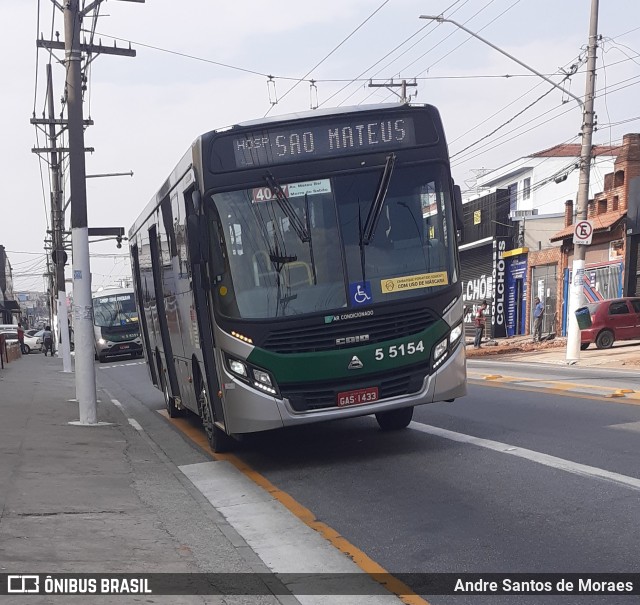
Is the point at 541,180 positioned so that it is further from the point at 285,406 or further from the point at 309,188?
the point at 285,406

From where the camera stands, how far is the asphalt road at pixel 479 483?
19.6 feet

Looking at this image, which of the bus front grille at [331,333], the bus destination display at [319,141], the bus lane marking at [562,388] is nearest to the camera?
the bus front grille at [331,333]

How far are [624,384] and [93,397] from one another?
939cm

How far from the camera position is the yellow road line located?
550cm

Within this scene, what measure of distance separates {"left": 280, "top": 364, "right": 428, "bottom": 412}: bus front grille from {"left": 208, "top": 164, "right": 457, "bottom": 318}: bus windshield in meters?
0.76

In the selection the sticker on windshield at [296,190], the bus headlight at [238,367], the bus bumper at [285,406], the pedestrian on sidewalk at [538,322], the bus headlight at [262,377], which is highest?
the sticker on windshield at [296,190]

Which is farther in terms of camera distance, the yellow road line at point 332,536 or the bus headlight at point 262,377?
the bus headlight at point 262,377

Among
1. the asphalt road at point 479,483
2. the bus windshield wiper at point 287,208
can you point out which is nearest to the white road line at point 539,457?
the asphalt road at point 479,483

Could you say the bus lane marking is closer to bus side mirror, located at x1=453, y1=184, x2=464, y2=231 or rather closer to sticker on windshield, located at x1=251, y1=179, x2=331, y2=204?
bus side mirror, located at x1=453, y1=184, x2=464, y2=231

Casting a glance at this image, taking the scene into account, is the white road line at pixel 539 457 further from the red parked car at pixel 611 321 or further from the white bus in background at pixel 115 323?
the white bus in background at pixel 115 323

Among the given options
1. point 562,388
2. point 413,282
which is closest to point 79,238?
point 413,282

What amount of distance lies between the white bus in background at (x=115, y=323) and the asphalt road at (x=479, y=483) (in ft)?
94.2

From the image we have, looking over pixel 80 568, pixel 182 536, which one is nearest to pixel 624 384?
pixel 182 536

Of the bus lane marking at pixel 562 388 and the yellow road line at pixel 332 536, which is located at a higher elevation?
the yellow road line at pixel 332 536
